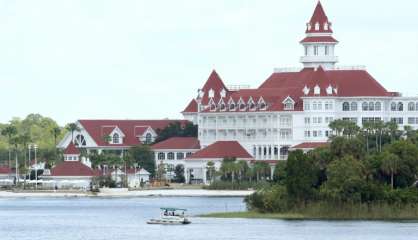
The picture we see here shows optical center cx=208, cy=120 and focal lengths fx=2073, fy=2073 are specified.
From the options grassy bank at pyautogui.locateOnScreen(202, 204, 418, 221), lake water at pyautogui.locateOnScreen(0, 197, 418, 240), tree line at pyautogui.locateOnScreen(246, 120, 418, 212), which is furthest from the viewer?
tree line at pyautogui.locateOnScreen(246, 120, 418, 212)

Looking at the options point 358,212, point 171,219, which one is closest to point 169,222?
point 171,219

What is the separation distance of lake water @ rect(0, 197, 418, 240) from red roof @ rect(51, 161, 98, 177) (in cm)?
3906

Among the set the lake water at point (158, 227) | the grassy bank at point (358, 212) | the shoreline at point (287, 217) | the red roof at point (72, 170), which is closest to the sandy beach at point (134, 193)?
the red roof at point (72, 170)

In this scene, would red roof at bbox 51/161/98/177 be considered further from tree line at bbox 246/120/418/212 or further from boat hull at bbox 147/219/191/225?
boat hull at bbox 147/219/191/225

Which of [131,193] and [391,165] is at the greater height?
[391,165]

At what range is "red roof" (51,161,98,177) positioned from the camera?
196 metres

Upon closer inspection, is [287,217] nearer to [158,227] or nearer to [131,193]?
[158,227]

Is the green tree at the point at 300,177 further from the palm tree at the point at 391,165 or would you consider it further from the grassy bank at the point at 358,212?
the palm tree at the point at 391,165

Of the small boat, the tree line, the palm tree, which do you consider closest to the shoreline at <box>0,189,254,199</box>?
the tree line

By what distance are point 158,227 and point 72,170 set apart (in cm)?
6811

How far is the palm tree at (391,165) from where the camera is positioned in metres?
131

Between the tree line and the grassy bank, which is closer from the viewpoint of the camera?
the grassy bank

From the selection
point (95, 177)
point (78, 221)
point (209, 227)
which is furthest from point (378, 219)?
point (95, 177)

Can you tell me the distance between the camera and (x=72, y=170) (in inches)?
7731
